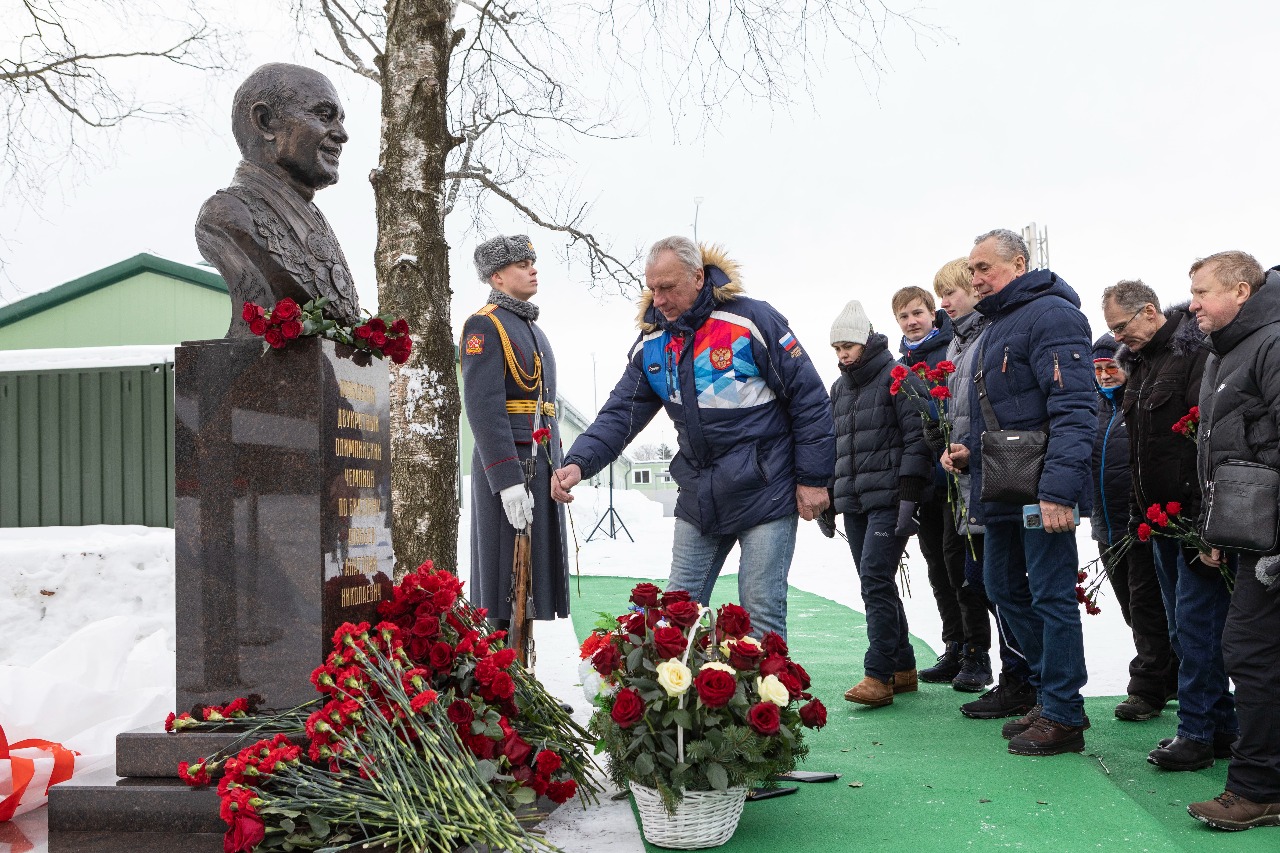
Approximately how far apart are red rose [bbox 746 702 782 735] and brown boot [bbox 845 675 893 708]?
8.12ft

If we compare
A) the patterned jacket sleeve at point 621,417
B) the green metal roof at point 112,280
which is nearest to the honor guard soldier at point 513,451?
the patterned jacket sleeve at point 621,417

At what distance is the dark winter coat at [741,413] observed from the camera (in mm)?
4414

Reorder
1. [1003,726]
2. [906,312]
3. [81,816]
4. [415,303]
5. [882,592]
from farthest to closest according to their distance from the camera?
[415,303] → [906,312] → [882,592] → [1003,726] → [81,816]

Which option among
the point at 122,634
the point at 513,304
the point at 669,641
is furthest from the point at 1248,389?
the point at 122,634

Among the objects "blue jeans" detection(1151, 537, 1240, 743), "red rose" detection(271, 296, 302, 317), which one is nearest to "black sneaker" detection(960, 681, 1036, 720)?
"blue jeans" detection(1151, 537, 1240, 743)

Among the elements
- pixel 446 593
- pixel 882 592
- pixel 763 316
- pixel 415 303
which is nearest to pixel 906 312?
pixel 882 592

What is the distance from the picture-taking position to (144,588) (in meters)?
9.31

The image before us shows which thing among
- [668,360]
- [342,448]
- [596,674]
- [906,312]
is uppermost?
[906,312]

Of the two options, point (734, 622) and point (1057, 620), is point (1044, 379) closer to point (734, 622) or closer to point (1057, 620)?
point (1057, 620)

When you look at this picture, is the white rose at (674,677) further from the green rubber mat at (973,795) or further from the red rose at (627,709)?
the green rubber mat at (973,795)

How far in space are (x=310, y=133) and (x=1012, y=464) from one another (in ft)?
10.3

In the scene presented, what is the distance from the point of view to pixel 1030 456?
4613mm

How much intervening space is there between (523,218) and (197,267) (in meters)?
5.16

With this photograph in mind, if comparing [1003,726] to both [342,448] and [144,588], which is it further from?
[144,588]
